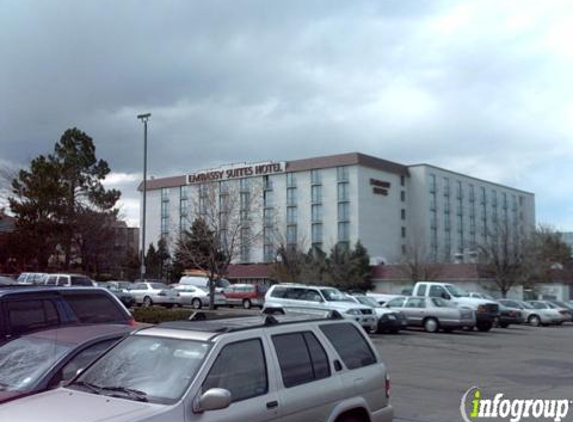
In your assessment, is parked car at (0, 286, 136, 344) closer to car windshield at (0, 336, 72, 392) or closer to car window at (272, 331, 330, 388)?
car windshield at (0, 336, 72, 392)

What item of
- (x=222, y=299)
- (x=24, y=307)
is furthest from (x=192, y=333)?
(x=222, y=299)

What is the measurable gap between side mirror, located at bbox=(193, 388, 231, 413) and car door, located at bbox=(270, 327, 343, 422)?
0.89 m

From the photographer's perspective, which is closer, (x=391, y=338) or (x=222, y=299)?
(x=391, y=338)

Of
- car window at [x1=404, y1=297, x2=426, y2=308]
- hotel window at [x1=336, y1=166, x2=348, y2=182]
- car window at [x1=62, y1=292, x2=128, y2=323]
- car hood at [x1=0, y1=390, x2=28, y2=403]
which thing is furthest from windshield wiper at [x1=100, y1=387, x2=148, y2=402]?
hotel window at [x1=336, y1=166, x2=348, y2=182]

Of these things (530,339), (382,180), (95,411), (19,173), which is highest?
(382,180)

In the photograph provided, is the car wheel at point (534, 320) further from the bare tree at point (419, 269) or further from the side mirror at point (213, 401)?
the side mirror at point (213, 401)

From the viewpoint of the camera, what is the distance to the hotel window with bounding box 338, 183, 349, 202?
91.8 meters

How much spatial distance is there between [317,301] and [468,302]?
8828mm

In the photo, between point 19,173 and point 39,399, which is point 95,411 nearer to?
point 39,399

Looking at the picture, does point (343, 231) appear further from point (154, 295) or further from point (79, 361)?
point (79, 361)

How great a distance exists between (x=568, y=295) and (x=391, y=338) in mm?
48967

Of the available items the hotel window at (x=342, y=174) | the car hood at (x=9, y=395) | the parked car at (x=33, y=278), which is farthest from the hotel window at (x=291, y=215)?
the car hood at (x=9, y=395)

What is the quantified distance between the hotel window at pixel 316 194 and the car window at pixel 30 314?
3346 inches

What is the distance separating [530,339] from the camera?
1075 inches
